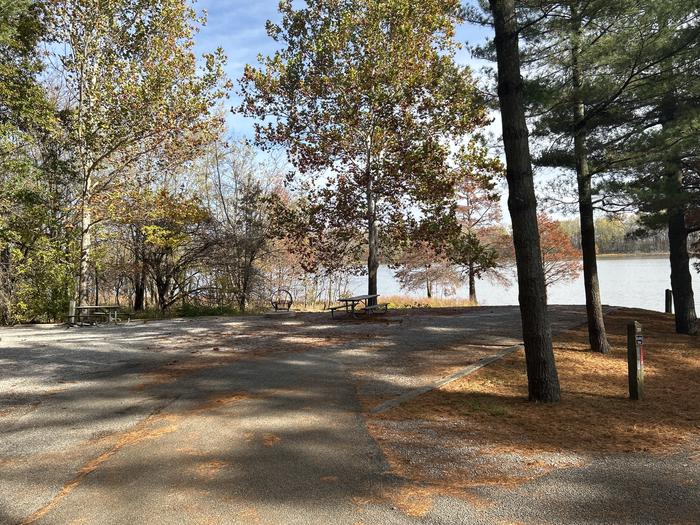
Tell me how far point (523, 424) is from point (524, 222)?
2.26 m

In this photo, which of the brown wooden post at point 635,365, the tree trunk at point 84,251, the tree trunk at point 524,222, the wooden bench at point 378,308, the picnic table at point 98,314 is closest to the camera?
the tree trunk at point 524,222

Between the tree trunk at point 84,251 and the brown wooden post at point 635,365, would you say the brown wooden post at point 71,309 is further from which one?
the brown wooden post at point 635,365

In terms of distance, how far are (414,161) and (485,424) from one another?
10560 mm

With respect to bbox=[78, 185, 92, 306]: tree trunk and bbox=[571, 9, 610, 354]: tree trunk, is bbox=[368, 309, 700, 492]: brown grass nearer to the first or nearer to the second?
bbox=[571, 9, 610, 354]: tree trunk

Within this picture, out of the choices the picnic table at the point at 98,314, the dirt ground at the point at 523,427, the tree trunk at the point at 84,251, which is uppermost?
the tree trunk at the point at 84,251

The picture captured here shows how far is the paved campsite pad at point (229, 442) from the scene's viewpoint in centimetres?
310

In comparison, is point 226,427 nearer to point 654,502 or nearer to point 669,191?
point 654,502

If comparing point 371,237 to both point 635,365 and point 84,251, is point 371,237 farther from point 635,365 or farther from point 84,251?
point 635,365

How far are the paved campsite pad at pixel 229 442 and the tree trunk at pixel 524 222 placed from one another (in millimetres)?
1443

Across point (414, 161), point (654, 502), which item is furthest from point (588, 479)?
point (414, 161)

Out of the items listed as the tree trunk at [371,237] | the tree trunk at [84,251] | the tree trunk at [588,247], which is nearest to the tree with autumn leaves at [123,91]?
the tree trunk at [84,251]

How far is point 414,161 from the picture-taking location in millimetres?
14320

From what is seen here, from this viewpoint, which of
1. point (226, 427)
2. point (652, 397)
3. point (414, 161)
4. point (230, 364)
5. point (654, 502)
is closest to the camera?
point (654, 502)

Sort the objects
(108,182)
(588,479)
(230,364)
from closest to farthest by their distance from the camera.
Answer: (588,479)
(230,364)
(108,182)
